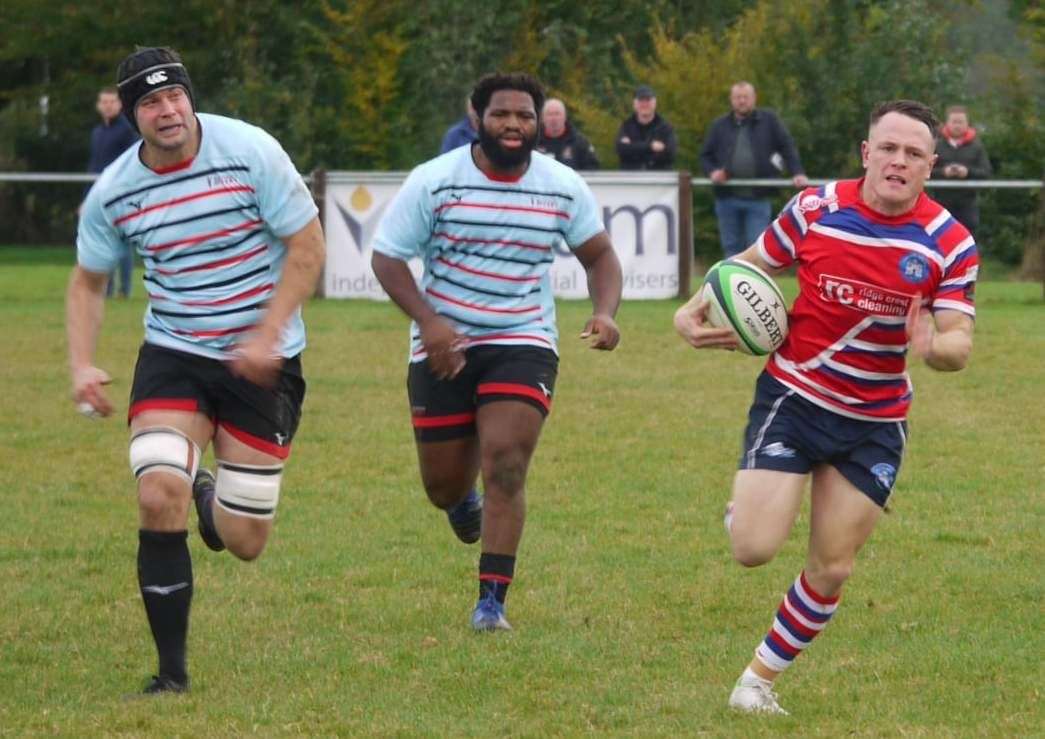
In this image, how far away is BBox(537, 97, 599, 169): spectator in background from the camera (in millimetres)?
19109

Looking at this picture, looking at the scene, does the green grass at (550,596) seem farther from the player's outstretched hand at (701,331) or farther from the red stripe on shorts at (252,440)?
the player's outstretched hand at (701,331)

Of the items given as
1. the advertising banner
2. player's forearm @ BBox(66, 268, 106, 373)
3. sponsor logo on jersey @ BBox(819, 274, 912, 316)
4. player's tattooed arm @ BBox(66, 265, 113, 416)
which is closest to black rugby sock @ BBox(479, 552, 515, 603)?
player's tattooed arm @ BBox(66, 265, 113, 416)

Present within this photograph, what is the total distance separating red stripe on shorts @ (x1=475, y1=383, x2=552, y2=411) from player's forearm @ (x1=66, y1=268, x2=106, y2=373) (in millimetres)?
1529

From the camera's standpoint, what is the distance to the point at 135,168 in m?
6.59

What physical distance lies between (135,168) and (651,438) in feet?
19.0

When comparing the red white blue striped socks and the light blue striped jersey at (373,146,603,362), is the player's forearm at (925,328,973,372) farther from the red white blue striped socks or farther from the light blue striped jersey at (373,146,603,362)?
the light blue striped jersey at (373,146,603,362)

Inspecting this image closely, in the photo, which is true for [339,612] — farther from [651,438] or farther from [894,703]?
[651,438]

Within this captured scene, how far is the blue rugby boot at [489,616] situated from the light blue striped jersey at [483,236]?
981mm

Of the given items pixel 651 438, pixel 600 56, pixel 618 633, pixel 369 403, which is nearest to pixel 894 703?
pixel 618 633

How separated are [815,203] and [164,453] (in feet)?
7.38

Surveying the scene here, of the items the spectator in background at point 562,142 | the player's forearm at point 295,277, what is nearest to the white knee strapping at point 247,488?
the player's forearm at point 295,277

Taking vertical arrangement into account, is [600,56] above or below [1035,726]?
below

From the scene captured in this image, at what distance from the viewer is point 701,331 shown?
629 centimetres

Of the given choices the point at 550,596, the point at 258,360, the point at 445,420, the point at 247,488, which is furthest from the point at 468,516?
the point at 258,360
